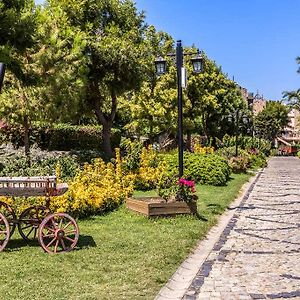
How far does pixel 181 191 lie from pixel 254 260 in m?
3.64

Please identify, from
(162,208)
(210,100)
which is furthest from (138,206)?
(210,100)

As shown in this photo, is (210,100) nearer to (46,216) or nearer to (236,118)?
(236,118)

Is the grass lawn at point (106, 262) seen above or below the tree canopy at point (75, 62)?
below

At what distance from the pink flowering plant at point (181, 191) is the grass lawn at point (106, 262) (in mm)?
705

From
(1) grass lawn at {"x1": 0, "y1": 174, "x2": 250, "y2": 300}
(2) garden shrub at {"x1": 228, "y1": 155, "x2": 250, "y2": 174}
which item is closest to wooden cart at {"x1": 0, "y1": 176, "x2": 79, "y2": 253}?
(1) grass lawn at {"x1": 0, "y1": 174, "x2": 250, "y2": 300}

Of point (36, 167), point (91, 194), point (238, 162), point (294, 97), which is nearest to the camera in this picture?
point (91, 194)

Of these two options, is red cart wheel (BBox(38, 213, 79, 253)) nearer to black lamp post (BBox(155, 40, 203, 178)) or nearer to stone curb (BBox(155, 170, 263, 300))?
stone curb (BBox(155, 170, 263, 300))

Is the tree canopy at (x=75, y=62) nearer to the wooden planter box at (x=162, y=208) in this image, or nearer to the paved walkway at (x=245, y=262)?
the wooden planter box at (x=162, y=208)

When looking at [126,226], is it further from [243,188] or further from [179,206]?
[243,188]

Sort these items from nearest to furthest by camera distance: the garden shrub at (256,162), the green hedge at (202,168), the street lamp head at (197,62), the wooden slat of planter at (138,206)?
the wooden slat of planter at (138,206), the street lamp head at (197,62), the green hedge at (202,168), the garden shrub at (256,162)

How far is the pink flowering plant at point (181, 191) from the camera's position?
34.2ft

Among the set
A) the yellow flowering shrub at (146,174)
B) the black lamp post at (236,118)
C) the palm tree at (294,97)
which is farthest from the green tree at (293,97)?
the yellow flowering shrub at (146,174)

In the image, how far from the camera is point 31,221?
720cm

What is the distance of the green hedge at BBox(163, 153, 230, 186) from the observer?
692 inches
